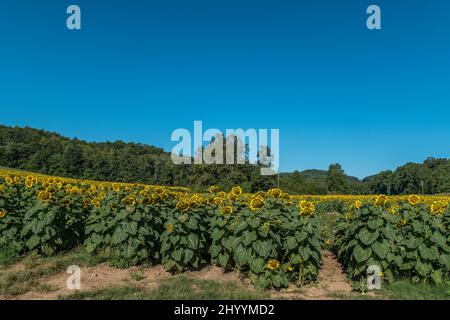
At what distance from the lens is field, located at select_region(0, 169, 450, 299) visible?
21.9 ft

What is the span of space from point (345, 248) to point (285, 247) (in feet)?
4.67

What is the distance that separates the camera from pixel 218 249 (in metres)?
7.59

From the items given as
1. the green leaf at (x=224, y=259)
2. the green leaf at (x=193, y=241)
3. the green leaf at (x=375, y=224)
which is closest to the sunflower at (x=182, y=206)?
the green leaf at (x=193, y=241)

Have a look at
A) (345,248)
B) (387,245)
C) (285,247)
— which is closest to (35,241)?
(285,247)

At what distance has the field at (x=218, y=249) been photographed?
→ 21.9 ft

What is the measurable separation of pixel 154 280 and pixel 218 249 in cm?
135

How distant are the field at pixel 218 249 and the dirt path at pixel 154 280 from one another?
20 mm

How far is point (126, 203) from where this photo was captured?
326 inches

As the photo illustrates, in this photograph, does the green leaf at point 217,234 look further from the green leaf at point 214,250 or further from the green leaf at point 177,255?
the green leaf at point 177,255

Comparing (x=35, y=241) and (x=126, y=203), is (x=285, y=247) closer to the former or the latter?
(x=126, y=203)

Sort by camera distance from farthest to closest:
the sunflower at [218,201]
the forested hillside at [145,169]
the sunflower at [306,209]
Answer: the forested hillside at [145,169]
the sunflower at [218,201]
the sunflower at [306,209]

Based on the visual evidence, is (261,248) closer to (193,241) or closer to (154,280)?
(193,241)

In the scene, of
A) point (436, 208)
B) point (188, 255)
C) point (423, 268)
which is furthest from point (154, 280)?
point (436, 208)

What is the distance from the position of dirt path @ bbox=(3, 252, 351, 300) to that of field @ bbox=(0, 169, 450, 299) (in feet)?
0.07
